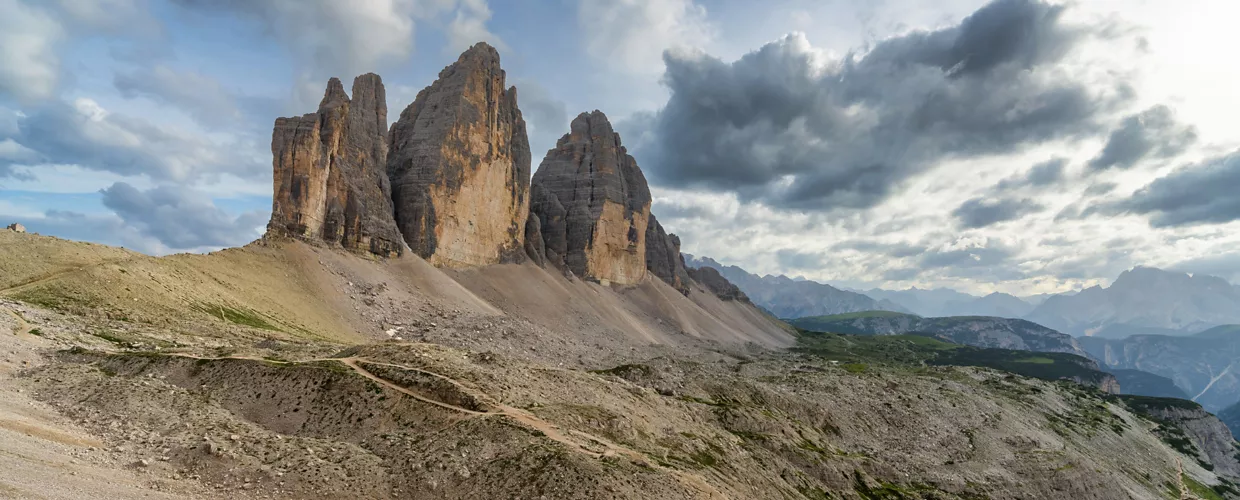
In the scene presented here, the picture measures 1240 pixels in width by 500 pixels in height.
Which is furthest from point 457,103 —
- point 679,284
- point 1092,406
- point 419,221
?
point 1092,406

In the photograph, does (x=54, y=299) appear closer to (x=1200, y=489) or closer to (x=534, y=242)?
(x=534, y=242)


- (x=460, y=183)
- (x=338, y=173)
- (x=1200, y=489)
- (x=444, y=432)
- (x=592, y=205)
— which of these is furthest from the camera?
(x=592, y=205)

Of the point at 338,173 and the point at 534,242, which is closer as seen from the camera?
the point at 338,173

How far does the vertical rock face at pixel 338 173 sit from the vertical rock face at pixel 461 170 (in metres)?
7.03

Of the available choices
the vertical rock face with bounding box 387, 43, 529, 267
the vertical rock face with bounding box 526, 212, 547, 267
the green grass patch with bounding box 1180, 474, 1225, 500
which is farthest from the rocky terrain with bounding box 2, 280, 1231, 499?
the vertical rock face with bounding box 526, 212, 547, 267

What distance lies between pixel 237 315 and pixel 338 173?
34.5 metres

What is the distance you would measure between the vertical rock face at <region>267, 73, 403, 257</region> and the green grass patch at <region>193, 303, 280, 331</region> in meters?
24.0

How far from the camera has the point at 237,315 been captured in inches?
2068

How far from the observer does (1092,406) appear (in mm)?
104375

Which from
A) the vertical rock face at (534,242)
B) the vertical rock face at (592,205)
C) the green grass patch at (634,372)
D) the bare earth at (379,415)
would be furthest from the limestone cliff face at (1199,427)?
the vertical rock face at (534,242)

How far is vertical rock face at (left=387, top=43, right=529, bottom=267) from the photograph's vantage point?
101938 mm

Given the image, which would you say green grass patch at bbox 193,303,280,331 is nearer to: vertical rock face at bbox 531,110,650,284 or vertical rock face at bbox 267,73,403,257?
vertical rock face at bbox 267,73,403,257

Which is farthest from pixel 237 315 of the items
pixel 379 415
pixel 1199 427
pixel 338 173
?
pixel 1199 427

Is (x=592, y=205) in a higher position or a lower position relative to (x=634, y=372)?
higher
